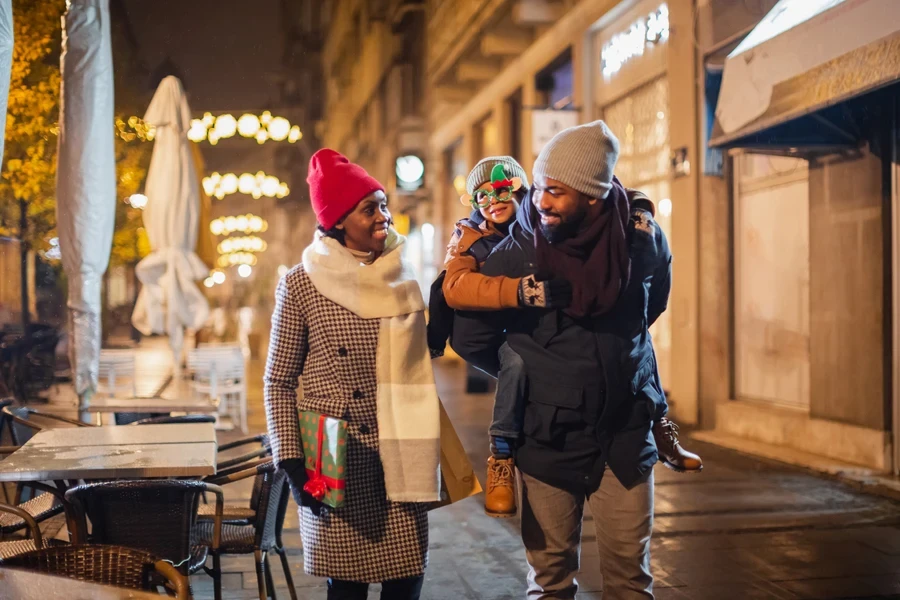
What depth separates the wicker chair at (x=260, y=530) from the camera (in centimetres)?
464

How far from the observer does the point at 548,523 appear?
3504mm

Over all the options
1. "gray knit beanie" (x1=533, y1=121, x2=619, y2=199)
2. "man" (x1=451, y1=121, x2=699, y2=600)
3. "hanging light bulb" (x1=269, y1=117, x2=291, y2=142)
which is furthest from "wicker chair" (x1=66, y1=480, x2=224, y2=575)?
"hanging light bulb" (x1=269, y1=117, x2=291, y2=142)

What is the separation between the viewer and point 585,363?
11.2 ft

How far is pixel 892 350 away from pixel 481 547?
15.0ft

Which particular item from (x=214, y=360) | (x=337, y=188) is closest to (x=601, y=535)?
(x=337, y=188)

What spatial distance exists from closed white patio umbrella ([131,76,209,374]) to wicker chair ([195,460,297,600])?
262 inches

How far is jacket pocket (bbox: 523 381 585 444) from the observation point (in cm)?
342

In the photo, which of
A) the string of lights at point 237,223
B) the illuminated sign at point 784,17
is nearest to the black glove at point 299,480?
the illuminated sign at point 784,17

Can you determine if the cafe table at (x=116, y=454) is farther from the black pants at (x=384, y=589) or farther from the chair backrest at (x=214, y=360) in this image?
the chair backrest at (x=214, y=360)

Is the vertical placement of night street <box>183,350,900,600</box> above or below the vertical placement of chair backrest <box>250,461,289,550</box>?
below

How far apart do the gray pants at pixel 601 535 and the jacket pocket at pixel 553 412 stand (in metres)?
0.19

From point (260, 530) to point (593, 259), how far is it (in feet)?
7.40

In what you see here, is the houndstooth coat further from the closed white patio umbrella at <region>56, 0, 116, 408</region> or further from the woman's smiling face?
the closed white patio umbrella at <region>56, 0, 116, 408</region>

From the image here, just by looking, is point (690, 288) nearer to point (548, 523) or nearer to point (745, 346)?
point (745, 346)
